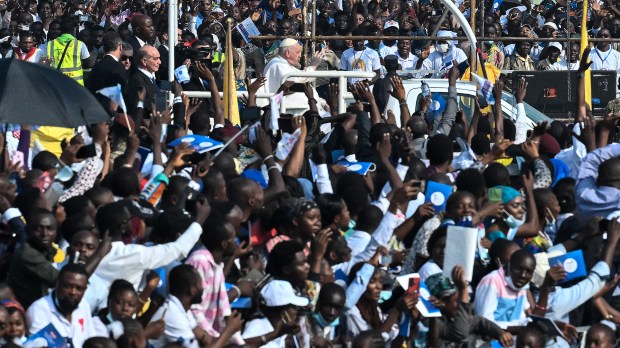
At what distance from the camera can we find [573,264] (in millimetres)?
11133

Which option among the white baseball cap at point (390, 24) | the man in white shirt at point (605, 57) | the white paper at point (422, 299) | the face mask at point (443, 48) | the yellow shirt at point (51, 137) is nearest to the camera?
the white paper at point (422, 299)

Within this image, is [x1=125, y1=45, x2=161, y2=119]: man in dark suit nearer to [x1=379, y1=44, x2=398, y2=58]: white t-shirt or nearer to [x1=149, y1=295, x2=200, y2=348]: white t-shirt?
[x1=149, y1=295, x2=200, y2=348]: white t-shirt

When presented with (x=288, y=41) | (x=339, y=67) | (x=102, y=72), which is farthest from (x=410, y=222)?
(x=339, y=67)

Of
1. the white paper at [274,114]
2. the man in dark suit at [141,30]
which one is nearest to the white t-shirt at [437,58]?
the man in dark suit at [141,30]

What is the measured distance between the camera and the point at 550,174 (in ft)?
41.6

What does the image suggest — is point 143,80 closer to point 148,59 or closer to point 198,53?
point 148,59

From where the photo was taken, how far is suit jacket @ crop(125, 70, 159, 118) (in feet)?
44.2

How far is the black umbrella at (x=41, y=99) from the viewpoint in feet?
36.4

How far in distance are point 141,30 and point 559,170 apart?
4.90m

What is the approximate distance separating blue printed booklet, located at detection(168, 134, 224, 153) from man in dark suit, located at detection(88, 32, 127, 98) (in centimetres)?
233

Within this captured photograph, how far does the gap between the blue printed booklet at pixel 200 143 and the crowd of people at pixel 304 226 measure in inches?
1.3

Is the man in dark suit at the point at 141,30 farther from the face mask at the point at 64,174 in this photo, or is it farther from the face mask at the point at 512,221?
the face mask at the point at 512,221

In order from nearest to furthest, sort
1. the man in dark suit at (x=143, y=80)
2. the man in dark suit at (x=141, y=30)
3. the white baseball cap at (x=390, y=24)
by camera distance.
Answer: the man in dark suit at (x=143, y=80), the man in dark suit at (x=141, y=30), the white baseball cap at (x=390, y=24)

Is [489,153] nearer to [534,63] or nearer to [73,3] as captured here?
[534,63]
